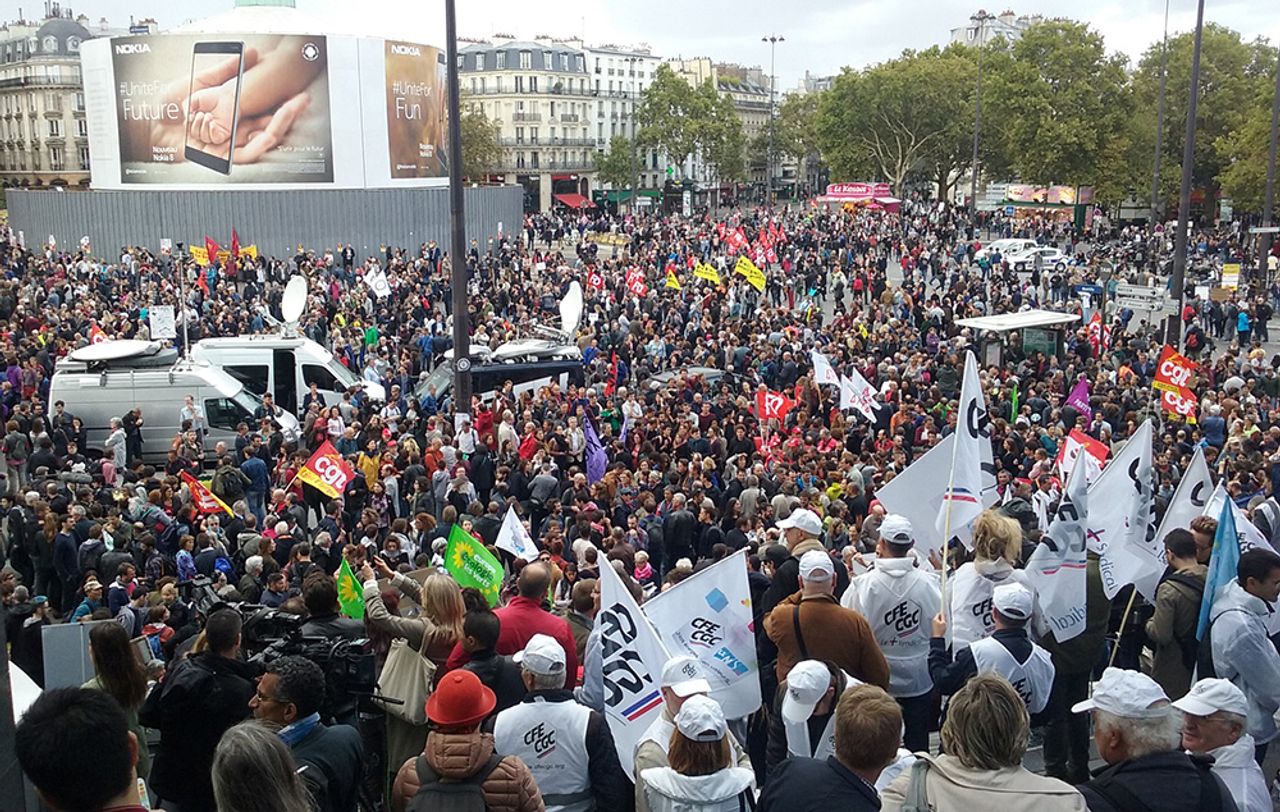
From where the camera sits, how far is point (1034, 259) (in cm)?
4741

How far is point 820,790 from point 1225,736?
5.58ft

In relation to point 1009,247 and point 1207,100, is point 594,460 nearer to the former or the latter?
point 1009,247

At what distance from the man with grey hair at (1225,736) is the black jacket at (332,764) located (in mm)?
3167

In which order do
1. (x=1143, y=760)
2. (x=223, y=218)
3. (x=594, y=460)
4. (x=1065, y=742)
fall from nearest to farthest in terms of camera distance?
(x=1143, y=760) → (x=1065, y=742) → (x=594, y=460) → (x=223, y=218)

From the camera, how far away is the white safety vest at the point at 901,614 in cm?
652

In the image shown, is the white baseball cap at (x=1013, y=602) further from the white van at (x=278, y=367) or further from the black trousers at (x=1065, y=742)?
the white van at (x=278, y=367)

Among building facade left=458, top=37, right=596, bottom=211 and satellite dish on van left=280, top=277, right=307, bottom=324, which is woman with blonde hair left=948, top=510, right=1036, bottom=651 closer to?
satellite dish on van left=280, top=277, right=307, bottom=324

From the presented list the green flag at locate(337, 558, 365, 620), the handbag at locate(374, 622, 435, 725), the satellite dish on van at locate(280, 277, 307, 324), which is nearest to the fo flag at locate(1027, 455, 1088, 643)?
the handbag at locate(374, 622, 435, 725)

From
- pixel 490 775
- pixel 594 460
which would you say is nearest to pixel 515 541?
pixel 594 460

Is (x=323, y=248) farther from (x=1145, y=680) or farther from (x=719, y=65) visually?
(x=719, y=65)

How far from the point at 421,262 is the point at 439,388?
1722 cm

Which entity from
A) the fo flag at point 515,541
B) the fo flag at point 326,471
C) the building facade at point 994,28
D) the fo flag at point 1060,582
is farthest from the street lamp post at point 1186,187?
the building facade at point 994,28

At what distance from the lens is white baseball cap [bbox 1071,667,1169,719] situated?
4277 mm

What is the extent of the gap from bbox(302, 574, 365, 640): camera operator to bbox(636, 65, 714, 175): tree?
9394cm
